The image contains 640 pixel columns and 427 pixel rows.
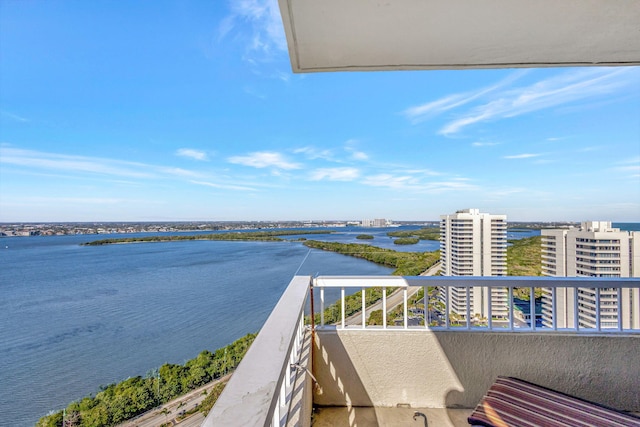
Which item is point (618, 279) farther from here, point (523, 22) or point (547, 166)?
point (547, 166)

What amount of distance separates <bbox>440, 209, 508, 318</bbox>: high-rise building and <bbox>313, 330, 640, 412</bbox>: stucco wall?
239 mm

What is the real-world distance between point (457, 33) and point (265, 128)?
9.86 meters

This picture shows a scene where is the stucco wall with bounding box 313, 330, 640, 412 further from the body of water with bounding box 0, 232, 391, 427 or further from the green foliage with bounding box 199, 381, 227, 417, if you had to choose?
the body of water with bounding box 0, 232, 391, 427

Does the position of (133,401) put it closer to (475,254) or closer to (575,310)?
(475,254)

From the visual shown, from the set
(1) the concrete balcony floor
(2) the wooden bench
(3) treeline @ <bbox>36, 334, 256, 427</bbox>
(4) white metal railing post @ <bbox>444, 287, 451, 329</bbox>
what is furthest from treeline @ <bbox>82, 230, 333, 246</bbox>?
(2) the wooden bench

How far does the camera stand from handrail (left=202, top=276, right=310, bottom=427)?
0.50 m

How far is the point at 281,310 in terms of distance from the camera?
1243mm

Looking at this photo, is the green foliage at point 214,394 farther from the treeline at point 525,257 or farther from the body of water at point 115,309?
the treeline at point 525,257

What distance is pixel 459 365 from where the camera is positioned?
192 centimetres

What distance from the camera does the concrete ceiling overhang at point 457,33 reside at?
100 cm

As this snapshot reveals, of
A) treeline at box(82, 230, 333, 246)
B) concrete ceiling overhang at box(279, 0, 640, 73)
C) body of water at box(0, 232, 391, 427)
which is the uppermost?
concrete ceiling overhang at box(279, 0, 640, 73)

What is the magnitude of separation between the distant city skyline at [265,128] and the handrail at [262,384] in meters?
1.27

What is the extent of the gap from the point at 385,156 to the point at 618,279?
8.83 m

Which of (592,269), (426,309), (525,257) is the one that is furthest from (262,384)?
(525,257)
